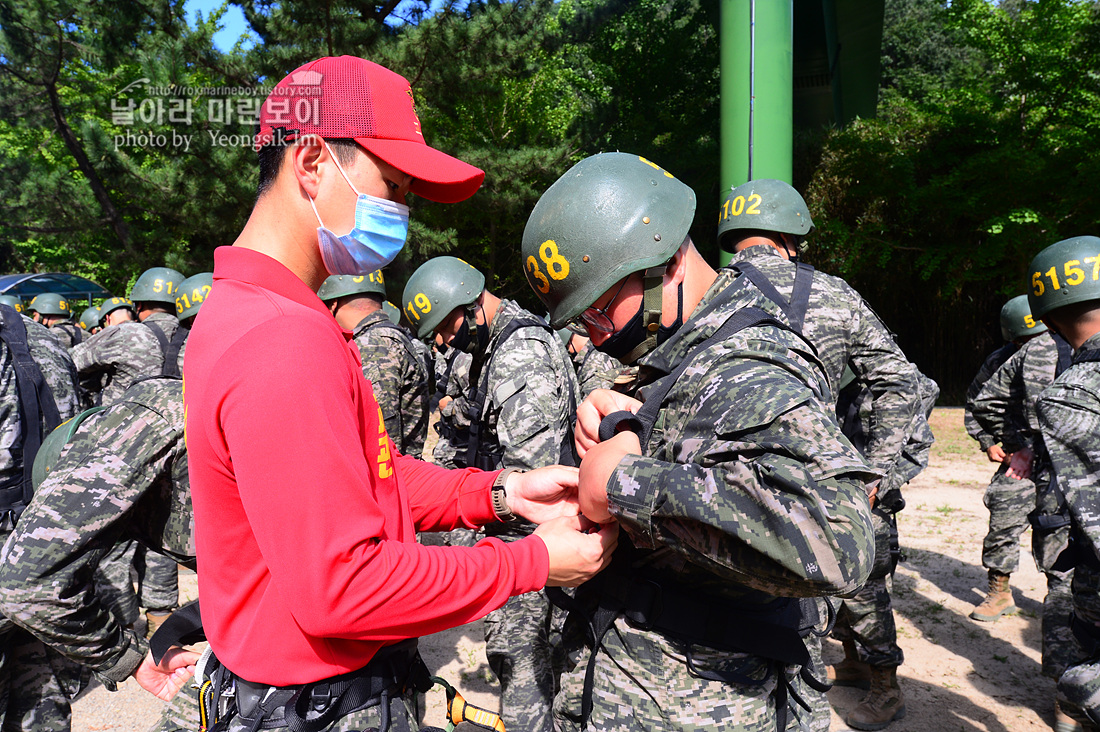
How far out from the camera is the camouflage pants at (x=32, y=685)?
3107mm

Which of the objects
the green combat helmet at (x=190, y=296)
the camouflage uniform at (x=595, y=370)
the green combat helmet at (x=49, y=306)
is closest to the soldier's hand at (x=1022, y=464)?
the camouflage uniform at (x=595, y=370)

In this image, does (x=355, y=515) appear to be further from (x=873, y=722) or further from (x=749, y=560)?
(x=873, y=722)

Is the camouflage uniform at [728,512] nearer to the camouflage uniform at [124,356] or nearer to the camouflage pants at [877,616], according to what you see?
the camouflage pants at [877,616]

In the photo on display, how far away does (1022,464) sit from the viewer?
6.25 meters

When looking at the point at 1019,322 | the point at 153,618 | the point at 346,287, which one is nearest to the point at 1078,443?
the point at 1019,322

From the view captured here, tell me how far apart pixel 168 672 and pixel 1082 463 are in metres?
3.57

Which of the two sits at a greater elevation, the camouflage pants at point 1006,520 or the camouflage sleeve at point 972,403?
the camouflage sleeve at point 972,403

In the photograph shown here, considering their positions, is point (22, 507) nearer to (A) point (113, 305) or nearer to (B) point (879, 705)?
(B) point (879, 705)

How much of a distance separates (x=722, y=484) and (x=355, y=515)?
30.0 inches

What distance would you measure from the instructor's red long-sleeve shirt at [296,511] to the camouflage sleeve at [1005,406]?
6.07 meters

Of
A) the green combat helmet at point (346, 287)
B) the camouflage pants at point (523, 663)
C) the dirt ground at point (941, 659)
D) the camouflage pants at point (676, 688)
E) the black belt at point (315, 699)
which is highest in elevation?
the green combat helmet at point (346, 287)

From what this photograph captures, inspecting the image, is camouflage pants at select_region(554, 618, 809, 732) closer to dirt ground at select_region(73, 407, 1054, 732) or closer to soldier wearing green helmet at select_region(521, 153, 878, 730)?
A: soldier wearing green helmet at select_region(521, 153, 878, 730)

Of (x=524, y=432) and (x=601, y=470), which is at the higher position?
(x=601, y=470)

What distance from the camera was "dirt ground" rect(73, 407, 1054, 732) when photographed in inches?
184
